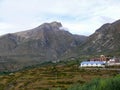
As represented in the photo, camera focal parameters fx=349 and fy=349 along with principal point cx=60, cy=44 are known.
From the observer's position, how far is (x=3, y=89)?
14912 centimetres

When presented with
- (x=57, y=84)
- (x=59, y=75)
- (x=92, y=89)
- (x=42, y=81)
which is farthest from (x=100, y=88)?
(x=59, y=75)

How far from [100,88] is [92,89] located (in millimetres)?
2532

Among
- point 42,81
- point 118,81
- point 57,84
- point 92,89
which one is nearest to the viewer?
point 92,89

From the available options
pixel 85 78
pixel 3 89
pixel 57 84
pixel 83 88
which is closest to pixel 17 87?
pixel 3 89

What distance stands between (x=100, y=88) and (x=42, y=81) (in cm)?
6813

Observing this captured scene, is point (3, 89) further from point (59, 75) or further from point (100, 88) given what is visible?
point (100, 88)

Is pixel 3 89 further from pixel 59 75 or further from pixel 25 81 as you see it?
pixel 59 75

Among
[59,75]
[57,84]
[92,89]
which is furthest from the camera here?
[59,75]

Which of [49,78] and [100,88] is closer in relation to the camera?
[100,88]

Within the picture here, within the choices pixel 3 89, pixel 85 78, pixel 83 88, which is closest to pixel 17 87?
pixel 3 89

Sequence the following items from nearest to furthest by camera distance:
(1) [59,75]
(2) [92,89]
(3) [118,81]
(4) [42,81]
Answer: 1. (2) [92,89]
2. (3) [118,81]
3. (4) [42,81]
4. (1) [59,75]

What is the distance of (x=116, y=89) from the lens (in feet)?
279

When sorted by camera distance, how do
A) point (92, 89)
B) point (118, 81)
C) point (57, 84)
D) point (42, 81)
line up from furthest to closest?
point (42, 81)
point (57, 84)
point (118, 81)
point (92, 89)

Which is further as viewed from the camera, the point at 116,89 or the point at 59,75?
the point at 59,75
